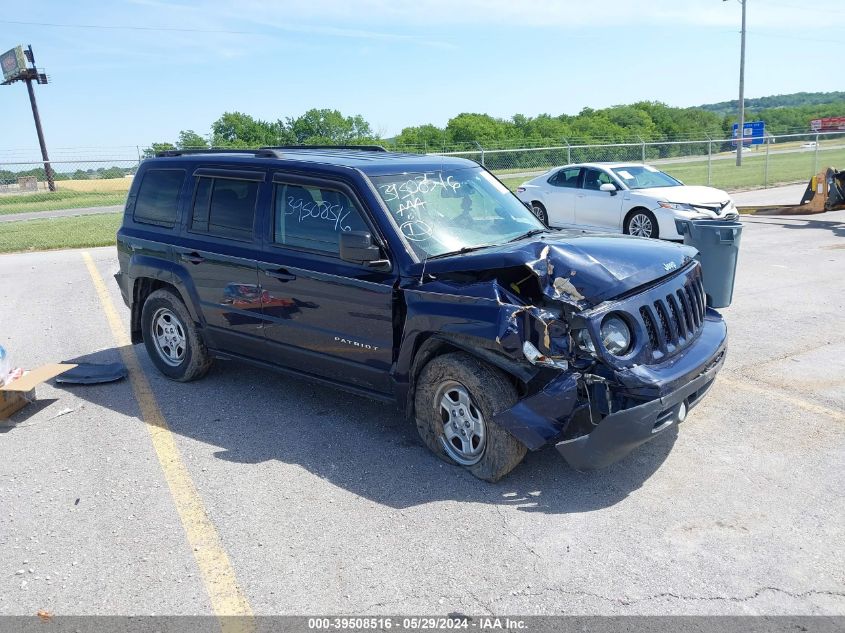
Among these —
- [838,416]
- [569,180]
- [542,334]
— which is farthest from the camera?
[569,180]

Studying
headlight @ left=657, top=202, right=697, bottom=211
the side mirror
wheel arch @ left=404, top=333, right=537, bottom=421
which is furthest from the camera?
headlight @ left=657, top=202, right=697, bottom=211

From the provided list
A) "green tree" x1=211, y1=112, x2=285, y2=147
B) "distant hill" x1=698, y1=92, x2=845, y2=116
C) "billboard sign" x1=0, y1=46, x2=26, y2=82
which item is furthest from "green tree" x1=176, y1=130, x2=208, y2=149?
"distant hill" x1=698, y1=92, x2=845, y2=116

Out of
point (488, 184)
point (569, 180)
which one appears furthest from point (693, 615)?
point (569, 180)

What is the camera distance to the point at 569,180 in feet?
49.0

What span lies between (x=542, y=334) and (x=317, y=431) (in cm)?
205

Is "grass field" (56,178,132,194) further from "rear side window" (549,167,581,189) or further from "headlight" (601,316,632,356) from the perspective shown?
"headlight" (601,316,632,356)

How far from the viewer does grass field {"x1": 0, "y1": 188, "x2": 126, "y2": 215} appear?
28.8m

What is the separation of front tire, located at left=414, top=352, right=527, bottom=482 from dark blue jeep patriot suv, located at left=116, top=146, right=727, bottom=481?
0.04 ft

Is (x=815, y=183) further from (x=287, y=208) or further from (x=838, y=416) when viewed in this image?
(x=287, y=208)

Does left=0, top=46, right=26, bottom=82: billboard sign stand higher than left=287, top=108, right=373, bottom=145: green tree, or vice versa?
left=0, top=46, right=26, bottom=82: billboard sign

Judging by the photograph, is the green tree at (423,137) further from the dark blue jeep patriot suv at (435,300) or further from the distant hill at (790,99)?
the distant hill at (790,99)

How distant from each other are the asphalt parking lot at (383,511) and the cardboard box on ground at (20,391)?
0.33 feet

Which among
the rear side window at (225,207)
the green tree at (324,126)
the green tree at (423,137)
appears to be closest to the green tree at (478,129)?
the green tree at (423,137)

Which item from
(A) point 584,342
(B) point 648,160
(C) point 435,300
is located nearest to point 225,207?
(C) point 435,300
